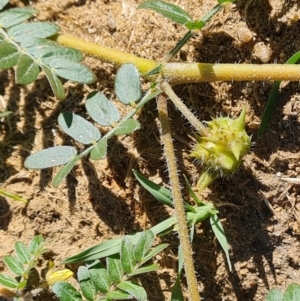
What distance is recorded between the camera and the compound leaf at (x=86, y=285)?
2947mm

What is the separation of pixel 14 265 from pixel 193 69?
1.36 m

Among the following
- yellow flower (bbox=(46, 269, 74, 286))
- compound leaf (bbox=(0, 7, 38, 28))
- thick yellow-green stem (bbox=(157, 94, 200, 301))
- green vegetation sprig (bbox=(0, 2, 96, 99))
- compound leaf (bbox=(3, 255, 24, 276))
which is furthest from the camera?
yellow flower (bbox=(46, 269, 74, 286))

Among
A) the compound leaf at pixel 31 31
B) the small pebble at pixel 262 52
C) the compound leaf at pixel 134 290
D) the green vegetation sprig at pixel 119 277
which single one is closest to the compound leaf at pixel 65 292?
the green vegetation sprig at pixel 119 277

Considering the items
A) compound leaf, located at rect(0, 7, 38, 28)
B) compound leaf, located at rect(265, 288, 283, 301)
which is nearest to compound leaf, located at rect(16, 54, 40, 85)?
compound leaf, located at rect(0, 7, 38, 28)

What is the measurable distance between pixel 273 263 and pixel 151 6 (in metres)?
1.53

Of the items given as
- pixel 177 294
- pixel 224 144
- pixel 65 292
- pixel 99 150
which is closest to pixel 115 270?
pixel 65 292

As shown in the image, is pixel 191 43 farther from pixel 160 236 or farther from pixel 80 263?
pixel 80 263

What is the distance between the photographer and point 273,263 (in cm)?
336

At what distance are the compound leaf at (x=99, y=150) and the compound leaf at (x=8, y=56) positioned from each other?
535 millimetres

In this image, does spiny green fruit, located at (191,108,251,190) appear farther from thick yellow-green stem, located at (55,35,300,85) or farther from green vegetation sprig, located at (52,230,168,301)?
green vegetation sprig, located at (52,230,168,301)

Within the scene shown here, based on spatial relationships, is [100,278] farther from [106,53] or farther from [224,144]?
[106,53]

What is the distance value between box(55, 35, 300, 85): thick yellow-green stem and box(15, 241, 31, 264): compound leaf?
1.07 metres

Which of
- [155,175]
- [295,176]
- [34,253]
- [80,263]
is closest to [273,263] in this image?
[295,176]

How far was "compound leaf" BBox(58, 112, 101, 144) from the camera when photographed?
9.67 feet
